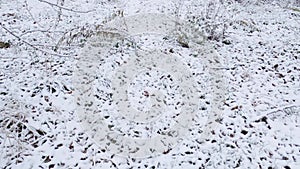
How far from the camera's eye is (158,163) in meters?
3.64

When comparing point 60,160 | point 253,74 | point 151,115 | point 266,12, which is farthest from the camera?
point 266,12

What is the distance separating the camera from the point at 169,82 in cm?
538

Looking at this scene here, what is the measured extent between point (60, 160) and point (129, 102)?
1695mm

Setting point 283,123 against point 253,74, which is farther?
point 253,74

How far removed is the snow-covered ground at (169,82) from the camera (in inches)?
143

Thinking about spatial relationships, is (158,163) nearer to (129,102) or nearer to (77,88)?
(129,102)

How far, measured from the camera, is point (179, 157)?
374cm

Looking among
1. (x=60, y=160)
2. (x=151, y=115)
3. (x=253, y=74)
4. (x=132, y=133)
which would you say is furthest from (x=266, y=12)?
(x=60, y=160)

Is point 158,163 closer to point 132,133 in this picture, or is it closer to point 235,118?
point 132,133

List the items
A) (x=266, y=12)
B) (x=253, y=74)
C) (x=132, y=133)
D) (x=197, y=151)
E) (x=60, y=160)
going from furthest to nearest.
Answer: (x=266, y=12), (x=253, y=74), (x=132, y=133), (x=197, y=151), (x=60, y=160)

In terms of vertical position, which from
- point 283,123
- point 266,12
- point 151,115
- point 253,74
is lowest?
point 151,115

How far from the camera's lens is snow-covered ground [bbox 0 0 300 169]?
3.64 meters

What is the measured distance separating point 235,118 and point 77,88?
119 inches

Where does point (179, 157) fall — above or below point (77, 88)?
below
